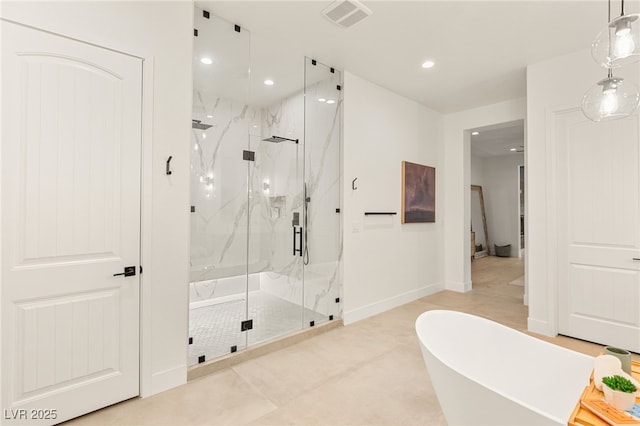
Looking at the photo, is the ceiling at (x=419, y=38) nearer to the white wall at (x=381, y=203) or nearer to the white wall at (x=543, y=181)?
the white wall at (x=543, y=181)

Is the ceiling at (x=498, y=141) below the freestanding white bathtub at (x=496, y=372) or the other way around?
the other way around

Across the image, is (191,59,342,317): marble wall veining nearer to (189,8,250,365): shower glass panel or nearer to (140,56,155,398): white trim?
(189,8,250,365): shower glass panel

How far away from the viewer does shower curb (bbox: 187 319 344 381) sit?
254 cm

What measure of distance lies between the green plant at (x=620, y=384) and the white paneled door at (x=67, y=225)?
8.74 ft

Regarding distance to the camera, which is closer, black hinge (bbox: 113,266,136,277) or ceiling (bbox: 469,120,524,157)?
black hinge (bbox: 113,266,136,277)

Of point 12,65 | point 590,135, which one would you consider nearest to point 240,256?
point 12,65

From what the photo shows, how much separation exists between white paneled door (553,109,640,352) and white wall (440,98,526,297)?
1.83m

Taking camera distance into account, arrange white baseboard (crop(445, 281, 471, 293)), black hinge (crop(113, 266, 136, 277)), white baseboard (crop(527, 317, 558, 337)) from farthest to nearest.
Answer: white baseboard (crop(445, 281, 471, 293)) < white baseboard (crop(527, 317, 558, 337)) < black hinge (crop(113, 266, 136, 277))

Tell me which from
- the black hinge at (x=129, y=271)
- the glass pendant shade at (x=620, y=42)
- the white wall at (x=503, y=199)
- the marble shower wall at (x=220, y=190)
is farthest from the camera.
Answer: the white wall at (x=503, y=199)

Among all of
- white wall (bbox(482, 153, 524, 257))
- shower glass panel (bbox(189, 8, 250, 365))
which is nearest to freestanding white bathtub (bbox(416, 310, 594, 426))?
shower glass panel (bbox(189, 8, 250, 365))

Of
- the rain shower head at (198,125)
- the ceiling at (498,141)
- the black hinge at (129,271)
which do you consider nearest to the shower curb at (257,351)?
the black hinge at (129,271)

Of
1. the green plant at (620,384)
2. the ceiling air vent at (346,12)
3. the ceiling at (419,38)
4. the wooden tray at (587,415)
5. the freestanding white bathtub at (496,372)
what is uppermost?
the ceiling at (419,38)

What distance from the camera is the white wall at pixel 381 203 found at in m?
3.87

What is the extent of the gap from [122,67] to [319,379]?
2778 millimetres
